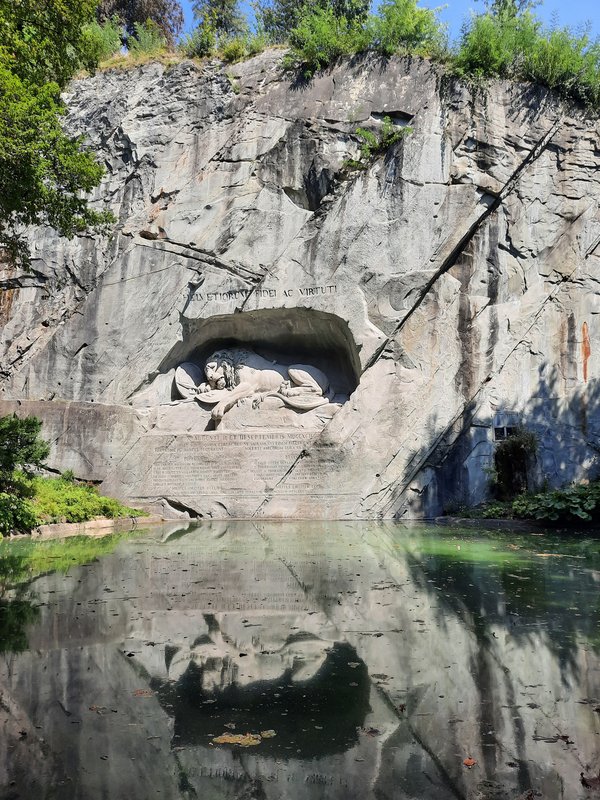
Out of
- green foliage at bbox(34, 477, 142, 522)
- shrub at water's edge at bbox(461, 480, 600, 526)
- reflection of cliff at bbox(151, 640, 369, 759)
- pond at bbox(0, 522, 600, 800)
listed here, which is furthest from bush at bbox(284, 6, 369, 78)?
reflection of cliff at bbox(151, 640, 369, 759)

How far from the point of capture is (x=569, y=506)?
10898 mm

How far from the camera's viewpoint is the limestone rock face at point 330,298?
13086 millimetres

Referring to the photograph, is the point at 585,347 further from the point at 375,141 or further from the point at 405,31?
the point at 405,31

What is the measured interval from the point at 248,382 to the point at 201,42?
29.0 ft

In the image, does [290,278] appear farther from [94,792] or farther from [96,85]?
[94,792]

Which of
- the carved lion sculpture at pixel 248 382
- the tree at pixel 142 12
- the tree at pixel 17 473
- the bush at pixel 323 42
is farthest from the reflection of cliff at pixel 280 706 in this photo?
the tree at pixel 142 12

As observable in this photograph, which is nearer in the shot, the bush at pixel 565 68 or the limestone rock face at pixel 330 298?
the limestone rock face at pixel 330 298

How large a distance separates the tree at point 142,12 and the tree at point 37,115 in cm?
1802

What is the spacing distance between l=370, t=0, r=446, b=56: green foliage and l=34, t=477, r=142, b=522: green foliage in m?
11.2

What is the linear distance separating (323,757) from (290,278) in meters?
→ 12.3

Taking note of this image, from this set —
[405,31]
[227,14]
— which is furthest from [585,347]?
[227,14]

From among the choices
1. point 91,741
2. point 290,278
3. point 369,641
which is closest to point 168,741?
point 91,741

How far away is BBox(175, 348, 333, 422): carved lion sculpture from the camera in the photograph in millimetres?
14305

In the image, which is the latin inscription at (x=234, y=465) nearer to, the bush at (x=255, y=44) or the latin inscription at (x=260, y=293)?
the latin inscription at (x=260, y=293)
